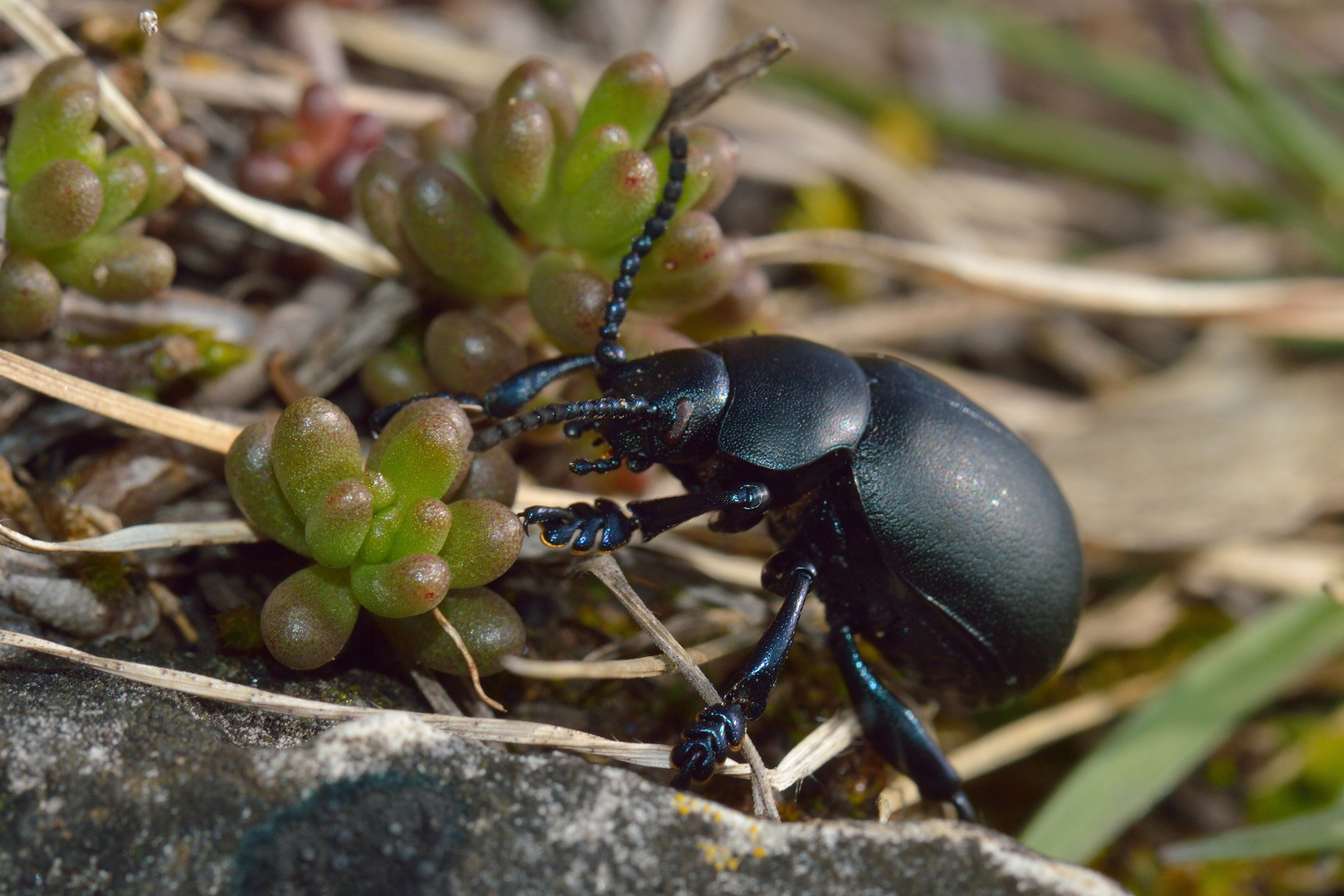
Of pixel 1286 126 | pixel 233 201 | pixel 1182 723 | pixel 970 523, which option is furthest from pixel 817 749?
pixel 1286 126

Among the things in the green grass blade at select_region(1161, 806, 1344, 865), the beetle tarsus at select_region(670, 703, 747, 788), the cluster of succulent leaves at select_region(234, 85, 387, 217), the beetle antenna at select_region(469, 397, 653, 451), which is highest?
the cluster of succulent leaves at select_region(234, 85, 387, 217)

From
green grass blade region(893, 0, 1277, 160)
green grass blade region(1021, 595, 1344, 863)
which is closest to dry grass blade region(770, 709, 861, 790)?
green grass blade region(1021, 595, 1344, 863)

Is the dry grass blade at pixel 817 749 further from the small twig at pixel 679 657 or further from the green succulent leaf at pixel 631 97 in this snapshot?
the green succulent leaf at pixel 631 97

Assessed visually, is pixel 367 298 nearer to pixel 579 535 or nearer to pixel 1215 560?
pixel 579 535

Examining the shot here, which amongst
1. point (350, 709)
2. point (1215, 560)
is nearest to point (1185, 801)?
point (1215, 560)

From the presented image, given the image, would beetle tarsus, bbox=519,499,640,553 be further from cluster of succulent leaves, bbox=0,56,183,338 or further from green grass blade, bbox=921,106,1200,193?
green grass blade, bbox=921,106,1200,193

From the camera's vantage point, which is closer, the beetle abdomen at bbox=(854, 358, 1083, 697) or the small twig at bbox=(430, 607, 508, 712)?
the small twig at bbox=(430, 607, 508, 712)

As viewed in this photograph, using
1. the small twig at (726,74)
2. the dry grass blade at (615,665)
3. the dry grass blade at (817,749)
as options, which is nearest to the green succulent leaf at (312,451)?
the dry grass blade at (615,665)
